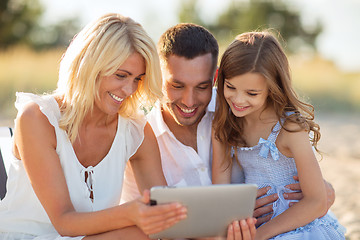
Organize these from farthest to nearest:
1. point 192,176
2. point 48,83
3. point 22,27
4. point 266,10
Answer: point 266,10
point 22,27
point 48,83
point 192,176

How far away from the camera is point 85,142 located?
10.1 feet

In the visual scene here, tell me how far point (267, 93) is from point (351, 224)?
2705mm

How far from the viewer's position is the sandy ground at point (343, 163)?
5.67 m

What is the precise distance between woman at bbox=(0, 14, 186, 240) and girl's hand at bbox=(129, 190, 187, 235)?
0.07m

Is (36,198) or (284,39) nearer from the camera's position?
(36,198)

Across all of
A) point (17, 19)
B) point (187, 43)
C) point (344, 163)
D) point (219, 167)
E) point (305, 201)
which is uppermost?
point (187, 43)

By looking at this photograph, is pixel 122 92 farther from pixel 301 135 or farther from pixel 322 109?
pixel 322 109

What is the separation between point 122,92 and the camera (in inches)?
118

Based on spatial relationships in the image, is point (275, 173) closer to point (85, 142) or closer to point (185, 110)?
point (185, 110)

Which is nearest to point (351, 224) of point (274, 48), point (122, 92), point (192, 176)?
point (192, 176)

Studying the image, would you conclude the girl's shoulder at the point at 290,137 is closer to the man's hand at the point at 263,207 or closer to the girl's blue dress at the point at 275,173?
the girl's blue dress at the point at 275,173

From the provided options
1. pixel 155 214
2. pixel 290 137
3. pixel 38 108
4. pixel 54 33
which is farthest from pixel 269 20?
pixel 155 214

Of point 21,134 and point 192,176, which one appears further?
point 192,176

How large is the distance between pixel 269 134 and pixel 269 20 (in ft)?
75.4
